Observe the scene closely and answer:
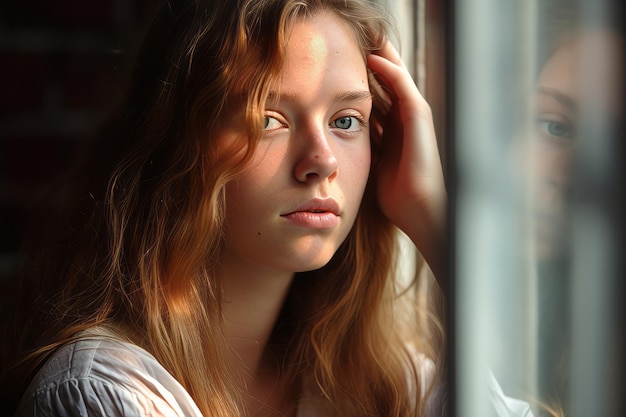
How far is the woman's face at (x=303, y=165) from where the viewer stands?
0.85 metres

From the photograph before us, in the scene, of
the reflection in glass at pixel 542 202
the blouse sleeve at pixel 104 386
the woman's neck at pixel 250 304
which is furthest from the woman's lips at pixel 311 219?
the reflection in glass at pixel 542 202

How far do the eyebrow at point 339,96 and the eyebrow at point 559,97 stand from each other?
56cm

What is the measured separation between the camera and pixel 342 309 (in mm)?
1081

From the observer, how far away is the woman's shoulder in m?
0.77

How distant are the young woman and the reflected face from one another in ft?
1.71

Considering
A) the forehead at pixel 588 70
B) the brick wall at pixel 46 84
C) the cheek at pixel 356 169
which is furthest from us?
the brick wall at pixel 46 84

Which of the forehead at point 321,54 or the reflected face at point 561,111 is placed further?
the forehead at point 321,54

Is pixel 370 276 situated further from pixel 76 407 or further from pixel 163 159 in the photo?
pixel 76 407

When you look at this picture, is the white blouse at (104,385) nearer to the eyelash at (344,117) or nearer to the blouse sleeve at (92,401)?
the blouse sleeve at (92,401)

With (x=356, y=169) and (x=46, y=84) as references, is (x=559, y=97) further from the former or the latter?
(x=46, y=84)

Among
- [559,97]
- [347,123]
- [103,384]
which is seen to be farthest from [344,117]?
[559,97]

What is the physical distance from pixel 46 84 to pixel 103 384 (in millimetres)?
759

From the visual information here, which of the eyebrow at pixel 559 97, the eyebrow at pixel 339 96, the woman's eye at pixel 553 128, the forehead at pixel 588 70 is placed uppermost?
the eyebrow at pixel 339 96

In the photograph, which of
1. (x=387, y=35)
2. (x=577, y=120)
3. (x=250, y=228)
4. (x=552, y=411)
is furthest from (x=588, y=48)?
(x=387, y=35)
